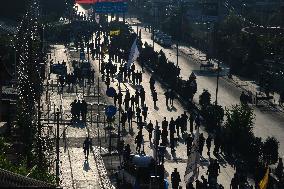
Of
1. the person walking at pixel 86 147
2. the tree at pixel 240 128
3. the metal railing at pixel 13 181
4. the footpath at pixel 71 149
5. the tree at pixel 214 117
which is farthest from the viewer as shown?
the tree at pixel 214 117

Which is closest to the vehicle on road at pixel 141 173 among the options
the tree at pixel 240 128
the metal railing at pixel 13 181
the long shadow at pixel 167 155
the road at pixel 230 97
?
the long shadow at pixel 167 155

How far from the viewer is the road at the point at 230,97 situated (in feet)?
121

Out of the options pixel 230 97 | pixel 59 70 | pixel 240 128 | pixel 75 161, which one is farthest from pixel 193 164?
pixel 59 70

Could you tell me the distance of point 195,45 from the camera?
7994cm

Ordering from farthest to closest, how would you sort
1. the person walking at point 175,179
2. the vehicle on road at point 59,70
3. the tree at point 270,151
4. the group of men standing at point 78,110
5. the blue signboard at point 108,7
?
the blue signboard at point 108,7 → the vehicle on road at point 59,70 → the group of men standing at point 78,110 → the tree at point 270,151 → the person walking at point 175,179

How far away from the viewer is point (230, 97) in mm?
47562

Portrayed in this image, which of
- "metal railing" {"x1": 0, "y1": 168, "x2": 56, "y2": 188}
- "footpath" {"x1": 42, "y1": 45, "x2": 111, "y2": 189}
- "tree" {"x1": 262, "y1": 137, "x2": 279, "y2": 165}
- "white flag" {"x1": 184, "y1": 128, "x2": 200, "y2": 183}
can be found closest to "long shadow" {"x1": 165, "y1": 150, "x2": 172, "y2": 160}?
"footpath" {"x1": 42, "y1": 45, "x2": 111, "y2": 189}

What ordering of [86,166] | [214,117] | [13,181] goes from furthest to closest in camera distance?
[214,117] < [86,166] < [13,181]

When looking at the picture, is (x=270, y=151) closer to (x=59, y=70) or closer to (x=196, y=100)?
(x=196, y=100)

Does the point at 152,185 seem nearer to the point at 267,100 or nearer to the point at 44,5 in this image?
the point at 267,100

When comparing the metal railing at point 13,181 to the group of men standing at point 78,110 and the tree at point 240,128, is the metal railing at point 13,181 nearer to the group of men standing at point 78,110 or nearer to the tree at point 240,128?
the tree at point 240,128

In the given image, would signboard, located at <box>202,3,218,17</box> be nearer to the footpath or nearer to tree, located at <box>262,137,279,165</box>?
the footpath

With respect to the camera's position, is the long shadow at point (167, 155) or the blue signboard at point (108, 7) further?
the blue signboard at point (108, 7)

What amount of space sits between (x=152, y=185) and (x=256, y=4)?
82162 mm
